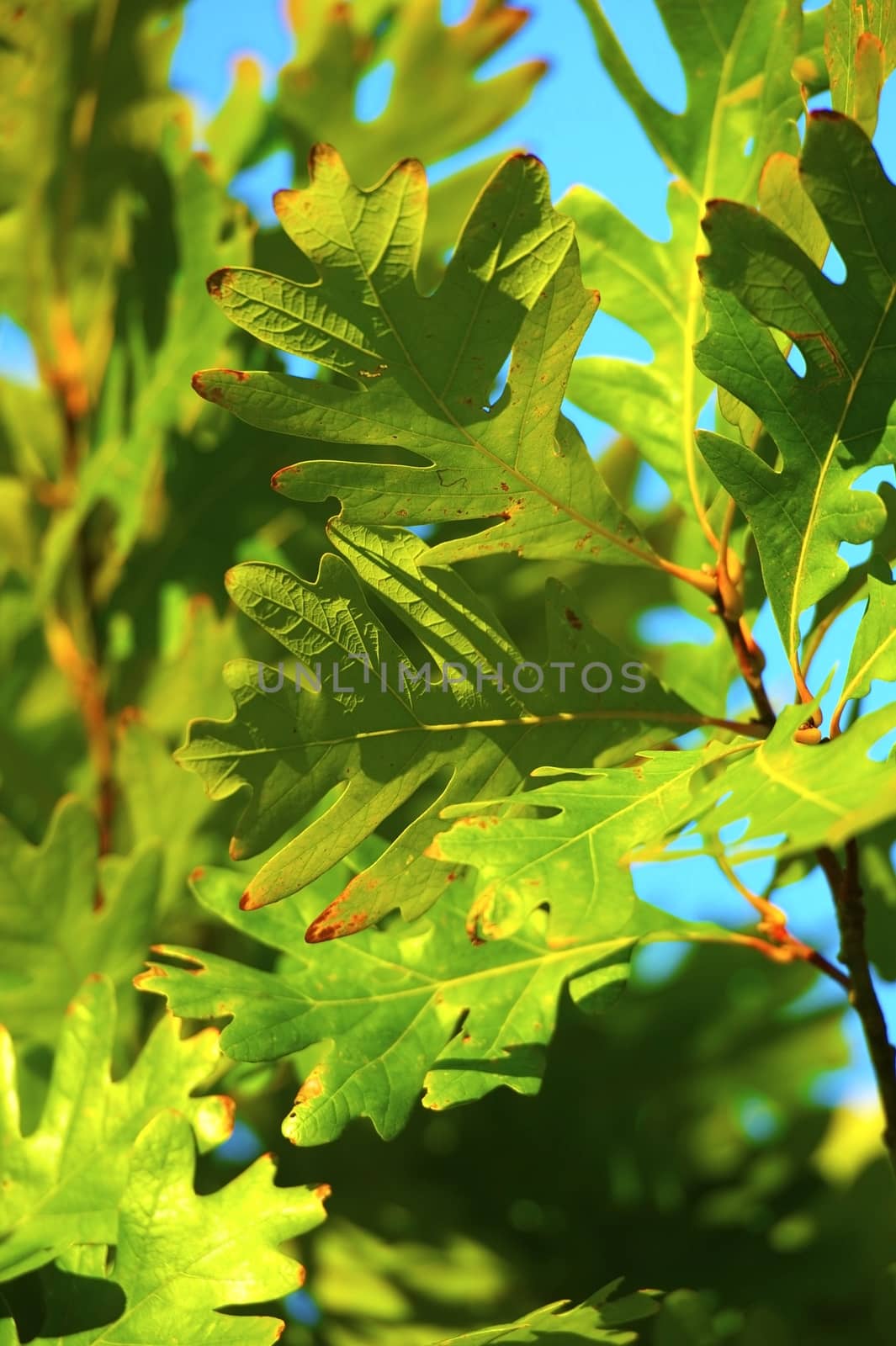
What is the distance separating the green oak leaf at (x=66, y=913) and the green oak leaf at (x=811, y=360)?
2.40 feet

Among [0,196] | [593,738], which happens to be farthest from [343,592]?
[0,196]

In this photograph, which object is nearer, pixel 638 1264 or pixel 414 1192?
pixel 638 1264

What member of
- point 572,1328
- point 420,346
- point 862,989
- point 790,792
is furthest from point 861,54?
point 572,1328

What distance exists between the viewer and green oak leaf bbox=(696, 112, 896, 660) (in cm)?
74

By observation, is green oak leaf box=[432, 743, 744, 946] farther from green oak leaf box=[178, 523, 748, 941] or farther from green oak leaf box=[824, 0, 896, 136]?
green oak leaf box=[824, 0, 896, 136]

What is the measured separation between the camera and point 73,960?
1273mm

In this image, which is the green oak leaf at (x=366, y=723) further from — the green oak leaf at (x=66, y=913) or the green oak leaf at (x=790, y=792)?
the green oak leaf at (x=66, y=913)

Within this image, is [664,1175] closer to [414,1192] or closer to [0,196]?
[414,1192]

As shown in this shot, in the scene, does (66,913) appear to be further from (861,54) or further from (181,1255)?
(861,54)

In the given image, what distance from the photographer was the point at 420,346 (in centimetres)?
84

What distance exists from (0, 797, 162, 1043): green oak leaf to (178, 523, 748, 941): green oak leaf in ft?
1.46

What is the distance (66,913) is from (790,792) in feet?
2.84

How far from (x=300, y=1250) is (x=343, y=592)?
1.02 meters

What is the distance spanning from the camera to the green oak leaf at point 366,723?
84 cm
